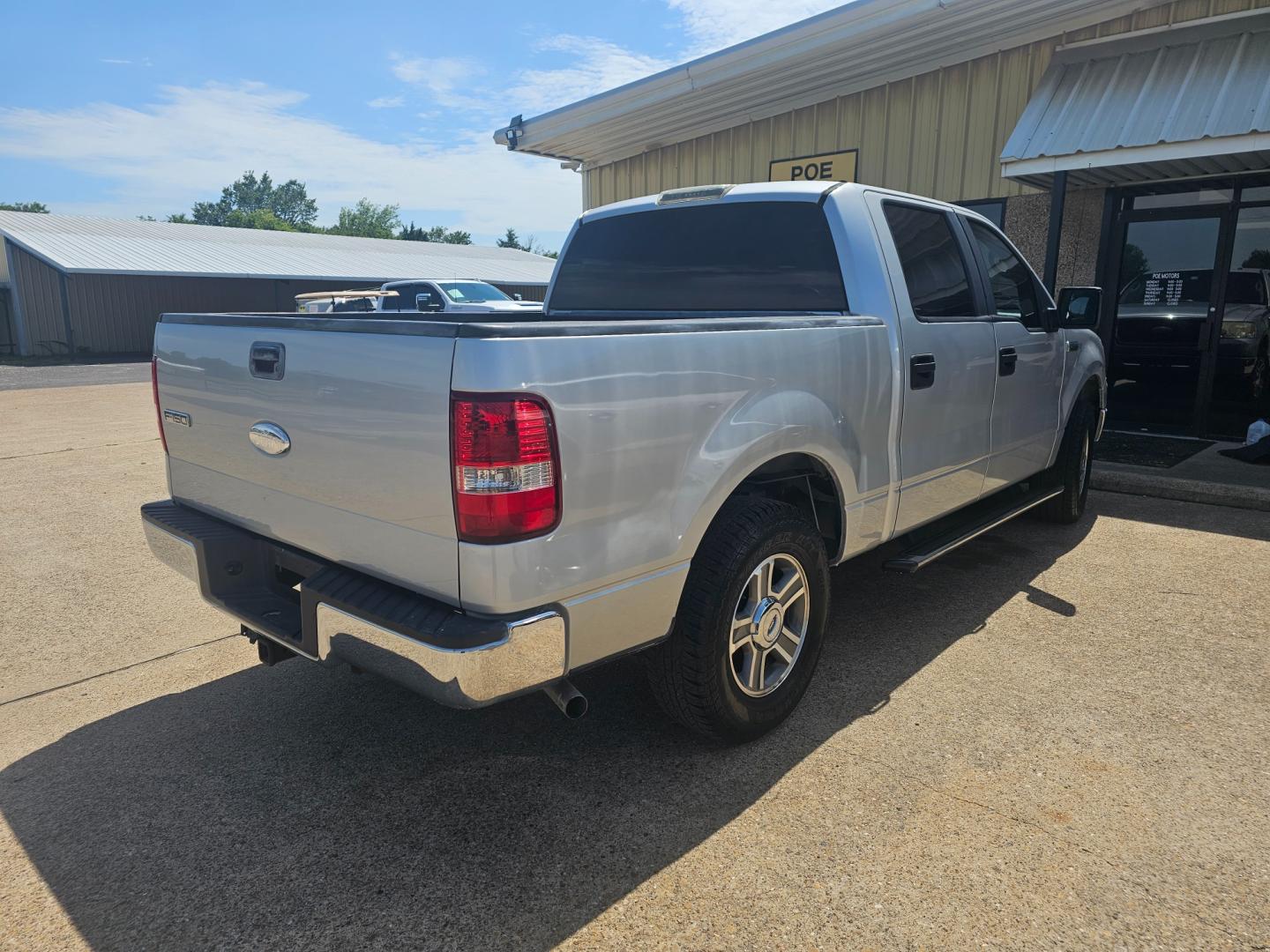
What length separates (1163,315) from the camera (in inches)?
366

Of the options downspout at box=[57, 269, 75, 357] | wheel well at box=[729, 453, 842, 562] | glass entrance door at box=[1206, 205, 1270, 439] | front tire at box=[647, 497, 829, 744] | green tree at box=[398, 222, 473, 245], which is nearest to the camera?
front tire at box=[647, 497, 829, 744]

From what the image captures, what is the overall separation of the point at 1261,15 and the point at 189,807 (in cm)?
979

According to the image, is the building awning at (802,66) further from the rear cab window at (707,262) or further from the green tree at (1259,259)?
the rear cab window at (707,262)

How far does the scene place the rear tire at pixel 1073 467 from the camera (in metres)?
5.57

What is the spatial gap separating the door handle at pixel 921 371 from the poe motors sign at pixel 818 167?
7169 mm

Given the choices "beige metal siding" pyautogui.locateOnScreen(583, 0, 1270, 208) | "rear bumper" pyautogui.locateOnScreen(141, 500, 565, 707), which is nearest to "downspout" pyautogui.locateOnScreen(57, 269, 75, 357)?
"beige metal siding" pyautogui.locateOnScreen(583, 0, 1270, 208)

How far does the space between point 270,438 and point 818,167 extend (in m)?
9.51

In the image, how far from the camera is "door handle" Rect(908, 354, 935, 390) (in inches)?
139

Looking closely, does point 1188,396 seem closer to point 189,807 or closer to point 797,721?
point 797,721

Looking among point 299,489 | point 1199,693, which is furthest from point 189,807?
point 1199,693

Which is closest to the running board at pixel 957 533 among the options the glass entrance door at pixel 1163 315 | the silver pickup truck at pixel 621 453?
the silver pickup truck at pixel 621 453

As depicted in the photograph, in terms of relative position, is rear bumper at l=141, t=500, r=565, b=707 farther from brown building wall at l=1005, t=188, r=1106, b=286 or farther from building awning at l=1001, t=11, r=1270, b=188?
brown building wall at l=1005, t=188, r=1106, b=286

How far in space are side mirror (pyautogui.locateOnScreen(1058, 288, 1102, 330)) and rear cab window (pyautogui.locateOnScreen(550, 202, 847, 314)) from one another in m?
2.15

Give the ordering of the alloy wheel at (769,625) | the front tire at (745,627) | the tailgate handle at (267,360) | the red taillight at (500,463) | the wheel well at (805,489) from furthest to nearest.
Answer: the wheel well at (805,489) < the alloy wheel at (769,625) < the front tire at (745,627) < the tailgate handle at (267,360) < the red taillight at (500,463)
